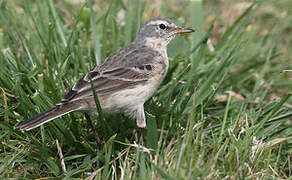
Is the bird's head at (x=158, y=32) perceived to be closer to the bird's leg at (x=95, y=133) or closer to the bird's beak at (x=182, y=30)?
the bird's beak at (x=182, y=30)

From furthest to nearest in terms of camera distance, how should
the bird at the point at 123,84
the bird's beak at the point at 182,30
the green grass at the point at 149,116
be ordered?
the bird's beak at the point at 182,30, the bird at the point at 123,84, the green grass at the point at 149,116

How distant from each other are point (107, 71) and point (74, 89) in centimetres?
49

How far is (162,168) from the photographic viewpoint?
382cm

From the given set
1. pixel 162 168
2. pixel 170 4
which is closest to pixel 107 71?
pixel 162 168

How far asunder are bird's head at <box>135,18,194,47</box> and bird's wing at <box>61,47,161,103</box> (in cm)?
31

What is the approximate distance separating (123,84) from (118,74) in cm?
15

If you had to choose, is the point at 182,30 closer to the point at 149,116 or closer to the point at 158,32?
the point at 158,32

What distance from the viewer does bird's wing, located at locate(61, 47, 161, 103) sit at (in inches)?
184

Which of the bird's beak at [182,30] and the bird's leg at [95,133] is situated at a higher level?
the bird's beak at [182,30]

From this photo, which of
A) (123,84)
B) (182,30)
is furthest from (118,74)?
(182,30)

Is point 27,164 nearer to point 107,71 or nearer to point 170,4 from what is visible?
point 107,71

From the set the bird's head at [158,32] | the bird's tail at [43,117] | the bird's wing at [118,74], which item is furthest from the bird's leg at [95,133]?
the bird's head at [158,32]

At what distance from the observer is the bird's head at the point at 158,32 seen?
5.78 meters

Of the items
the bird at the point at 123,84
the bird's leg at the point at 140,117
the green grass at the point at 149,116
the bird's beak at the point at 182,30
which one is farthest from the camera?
the bird's beak at the point at 182,30
